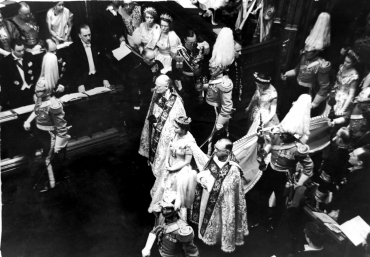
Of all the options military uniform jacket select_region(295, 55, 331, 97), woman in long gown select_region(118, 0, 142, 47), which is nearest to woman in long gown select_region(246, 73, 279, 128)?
military uniform jacket select_region(295, 55, 331, 97)

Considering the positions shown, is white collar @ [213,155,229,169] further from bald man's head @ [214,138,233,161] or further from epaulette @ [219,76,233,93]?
epaulette @ [219,76,233,93]

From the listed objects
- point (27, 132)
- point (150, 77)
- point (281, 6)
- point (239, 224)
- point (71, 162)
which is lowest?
point (239, 224)

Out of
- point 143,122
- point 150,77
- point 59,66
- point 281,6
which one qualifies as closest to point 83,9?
point 59,66

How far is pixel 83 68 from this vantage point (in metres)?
5.96

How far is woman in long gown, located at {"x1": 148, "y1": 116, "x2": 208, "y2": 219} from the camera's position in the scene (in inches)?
230

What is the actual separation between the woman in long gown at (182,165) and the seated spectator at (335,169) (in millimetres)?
1442

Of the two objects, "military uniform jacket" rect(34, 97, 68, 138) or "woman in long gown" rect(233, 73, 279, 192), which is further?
"military uniform jacket" rect(34, 97, 68, 138)

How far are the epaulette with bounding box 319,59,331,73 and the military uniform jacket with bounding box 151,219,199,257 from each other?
2.28m

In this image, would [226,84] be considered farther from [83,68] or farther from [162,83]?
[83,68]

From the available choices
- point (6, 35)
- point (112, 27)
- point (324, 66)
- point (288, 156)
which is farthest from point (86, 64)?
point (324, 66)

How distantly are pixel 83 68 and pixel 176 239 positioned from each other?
2236 mm

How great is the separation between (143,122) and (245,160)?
4.42 ft

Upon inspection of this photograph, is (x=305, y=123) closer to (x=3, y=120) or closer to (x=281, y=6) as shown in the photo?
(x=281, y=6)

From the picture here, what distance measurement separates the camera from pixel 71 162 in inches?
248
